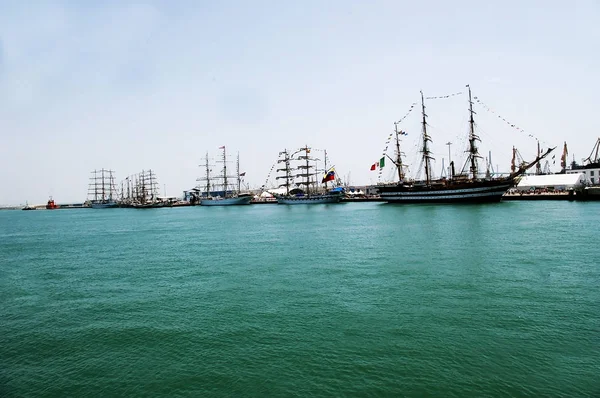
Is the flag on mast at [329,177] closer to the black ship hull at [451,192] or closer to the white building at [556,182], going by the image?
the black ship hull at [451,192]

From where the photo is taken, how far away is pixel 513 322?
52.0 ft

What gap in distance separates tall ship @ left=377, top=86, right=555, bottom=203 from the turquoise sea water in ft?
196

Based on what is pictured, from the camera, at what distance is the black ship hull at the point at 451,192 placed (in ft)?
291

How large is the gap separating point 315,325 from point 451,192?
8554 centimetres

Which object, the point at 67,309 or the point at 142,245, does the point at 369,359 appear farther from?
the point at 142,245

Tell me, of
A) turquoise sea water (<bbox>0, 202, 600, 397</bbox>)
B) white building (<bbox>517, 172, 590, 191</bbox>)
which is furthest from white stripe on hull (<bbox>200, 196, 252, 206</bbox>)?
turquoise sea water (<bbox>0, 202, 600, 397</bbox>)

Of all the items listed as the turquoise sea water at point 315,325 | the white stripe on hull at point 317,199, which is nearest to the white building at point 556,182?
the white stripe on hull at point 317,199

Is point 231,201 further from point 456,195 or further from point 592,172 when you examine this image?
point 592,172

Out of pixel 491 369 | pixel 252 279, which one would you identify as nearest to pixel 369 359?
pixel 491 369

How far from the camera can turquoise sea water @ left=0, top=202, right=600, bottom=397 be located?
12.0m

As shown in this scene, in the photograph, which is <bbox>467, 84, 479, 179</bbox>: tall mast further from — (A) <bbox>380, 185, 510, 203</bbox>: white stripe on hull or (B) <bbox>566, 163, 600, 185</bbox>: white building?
Answer: (B) <bbox>566, 163, 600, 185</bbox>: white building

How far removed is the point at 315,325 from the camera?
1645 cm

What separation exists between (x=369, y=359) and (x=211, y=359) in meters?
5.65

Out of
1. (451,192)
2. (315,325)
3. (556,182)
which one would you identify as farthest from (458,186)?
(315,325)
